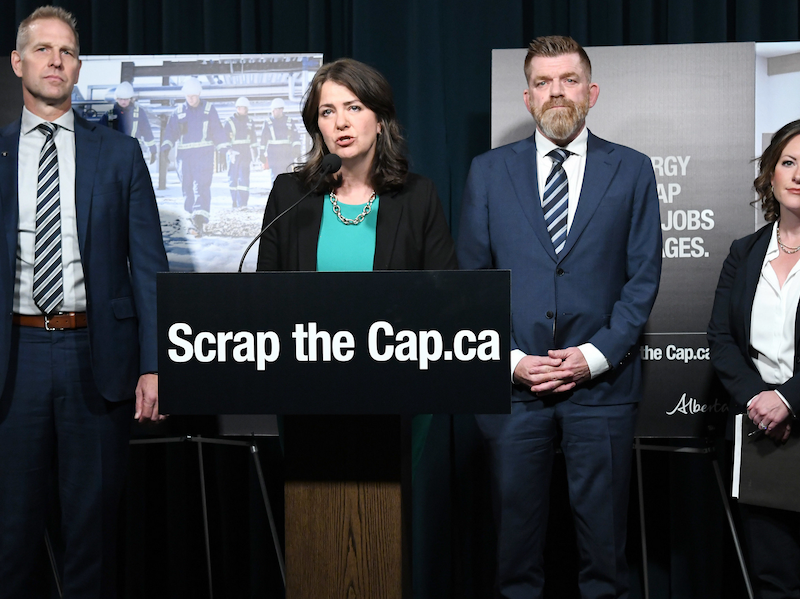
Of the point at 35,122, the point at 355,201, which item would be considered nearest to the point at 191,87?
the point at 35,122

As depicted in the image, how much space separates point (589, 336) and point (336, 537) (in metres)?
1.06

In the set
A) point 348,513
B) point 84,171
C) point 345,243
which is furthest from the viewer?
point 84,171

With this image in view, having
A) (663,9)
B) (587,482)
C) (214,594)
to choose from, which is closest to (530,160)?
(587,482)

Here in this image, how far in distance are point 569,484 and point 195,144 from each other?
5.77 feet

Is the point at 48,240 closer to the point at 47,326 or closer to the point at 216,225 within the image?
the point at 47,326

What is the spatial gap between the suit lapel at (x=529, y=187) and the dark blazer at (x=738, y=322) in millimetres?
575

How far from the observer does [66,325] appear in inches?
84.7

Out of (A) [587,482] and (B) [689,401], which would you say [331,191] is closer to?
(A) [587,482]

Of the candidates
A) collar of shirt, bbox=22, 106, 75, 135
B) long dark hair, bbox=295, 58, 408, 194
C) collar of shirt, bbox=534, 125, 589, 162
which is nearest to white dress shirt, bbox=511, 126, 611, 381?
collar of shirt, bbox=534, 125, 589, 162

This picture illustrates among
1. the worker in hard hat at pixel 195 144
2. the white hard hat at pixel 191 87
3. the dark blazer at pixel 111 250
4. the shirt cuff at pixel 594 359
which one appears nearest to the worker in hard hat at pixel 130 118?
the worker in hard hat at pixel 195 144

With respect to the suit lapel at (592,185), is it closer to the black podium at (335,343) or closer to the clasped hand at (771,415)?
the clasped hand at (771,415)

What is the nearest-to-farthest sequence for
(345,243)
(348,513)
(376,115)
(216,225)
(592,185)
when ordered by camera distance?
(348,513) → (345,243) → (376,115) → (592,185) → (216,225)

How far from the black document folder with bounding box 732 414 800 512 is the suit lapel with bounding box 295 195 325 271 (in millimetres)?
1308

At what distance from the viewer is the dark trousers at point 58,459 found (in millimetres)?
2129
